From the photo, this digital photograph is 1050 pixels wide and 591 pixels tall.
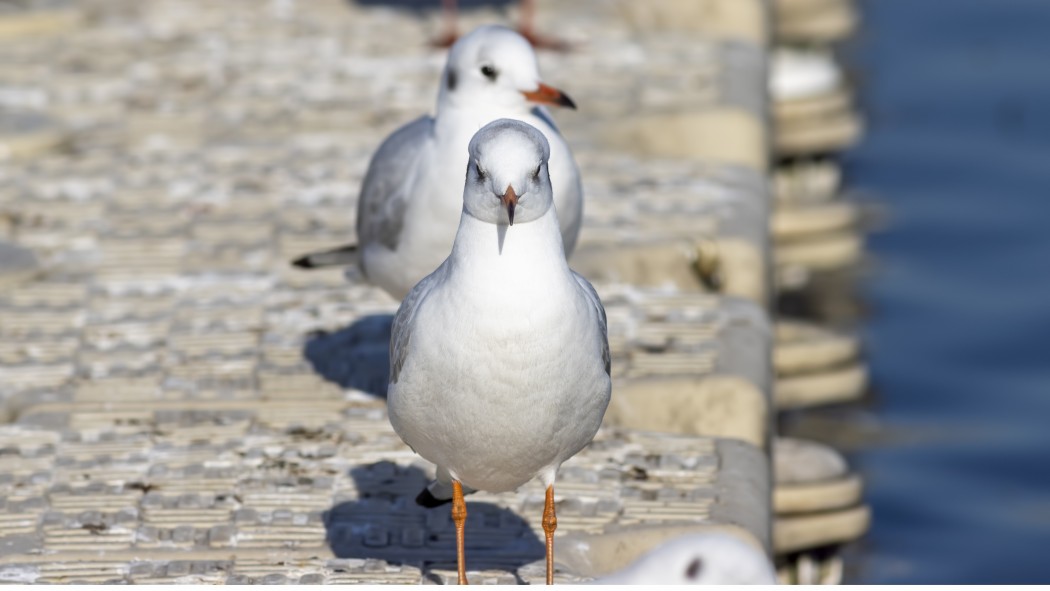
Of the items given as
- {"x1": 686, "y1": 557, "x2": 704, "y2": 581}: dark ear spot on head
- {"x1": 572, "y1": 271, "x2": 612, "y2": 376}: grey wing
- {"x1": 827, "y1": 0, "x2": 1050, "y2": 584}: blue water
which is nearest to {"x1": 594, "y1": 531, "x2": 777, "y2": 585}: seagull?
{"x1": 686, "y1": 557, "x2": 704, "y2": 581}: dark ear spot on head

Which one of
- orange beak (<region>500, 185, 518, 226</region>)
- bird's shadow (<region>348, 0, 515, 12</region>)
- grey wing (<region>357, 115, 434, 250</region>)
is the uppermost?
bird's shadow (<region>348, 0, 515, 12</region>)

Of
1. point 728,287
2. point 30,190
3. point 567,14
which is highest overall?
point 567,14

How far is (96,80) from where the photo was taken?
37.2 feet

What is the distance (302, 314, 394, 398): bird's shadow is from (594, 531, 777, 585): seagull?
10.7 ft

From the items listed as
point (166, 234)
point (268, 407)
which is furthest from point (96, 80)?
point (268, 407)

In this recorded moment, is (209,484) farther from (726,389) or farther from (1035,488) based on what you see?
(1035,488)

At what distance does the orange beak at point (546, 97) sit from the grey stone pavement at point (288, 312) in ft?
3.47

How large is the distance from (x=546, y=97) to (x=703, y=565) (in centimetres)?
319

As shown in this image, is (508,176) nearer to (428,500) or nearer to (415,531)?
(428,500)

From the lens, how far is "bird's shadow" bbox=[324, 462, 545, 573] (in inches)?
220

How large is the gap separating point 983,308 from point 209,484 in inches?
276

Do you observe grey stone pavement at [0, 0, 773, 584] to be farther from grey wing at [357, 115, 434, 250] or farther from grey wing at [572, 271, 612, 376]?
grey wing at [572, 271, 612, 376]

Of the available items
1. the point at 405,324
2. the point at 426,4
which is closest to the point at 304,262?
the point at 405,324

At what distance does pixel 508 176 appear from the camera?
15.2ft
